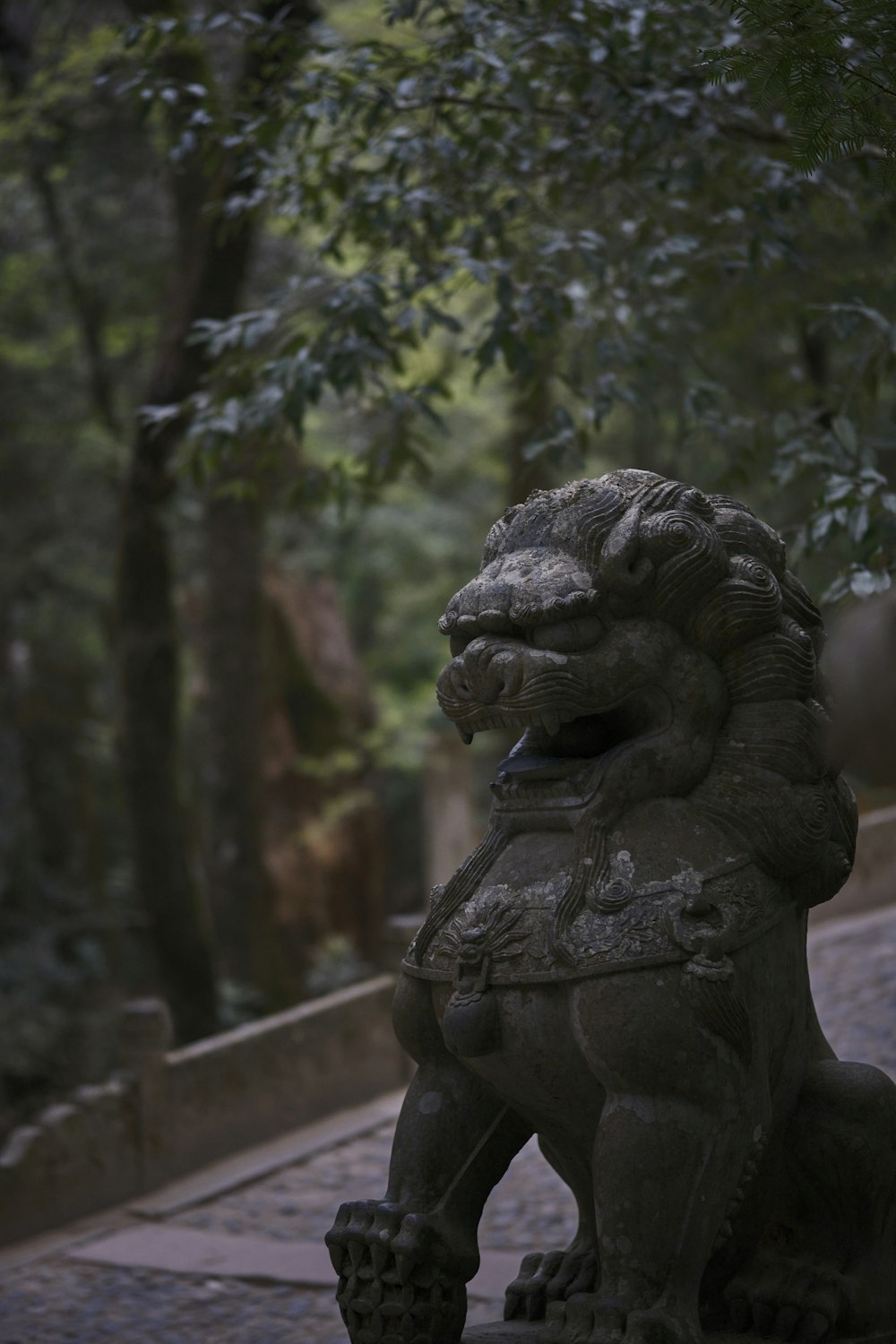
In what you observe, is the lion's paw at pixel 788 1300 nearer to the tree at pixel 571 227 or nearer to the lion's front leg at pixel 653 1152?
the lion's front leg at pixel 653 1152

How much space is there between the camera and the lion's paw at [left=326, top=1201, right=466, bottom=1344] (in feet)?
10.1

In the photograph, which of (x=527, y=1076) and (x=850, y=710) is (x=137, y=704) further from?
(x=850, y=710)

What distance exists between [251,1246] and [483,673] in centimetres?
404

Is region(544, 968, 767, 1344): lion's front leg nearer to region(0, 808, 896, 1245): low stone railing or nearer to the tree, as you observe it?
the tree

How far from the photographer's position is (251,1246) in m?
6.33

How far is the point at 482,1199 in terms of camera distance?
129 inches

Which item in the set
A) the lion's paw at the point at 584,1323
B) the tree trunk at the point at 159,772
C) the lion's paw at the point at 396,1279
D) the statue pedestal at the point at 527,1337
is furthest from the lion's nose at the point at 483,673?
the tree trunk at the point at 159,772

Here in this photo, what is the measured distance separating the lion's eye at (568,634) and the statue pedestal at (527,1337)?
1.38 meters

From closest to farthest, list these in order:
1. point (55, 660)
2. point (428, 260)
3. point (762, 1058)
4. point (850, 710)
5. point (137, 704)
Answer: point (850, 710)
point (762, 1058)
point (428, 260)
point (137, 704)
point (55, 660)

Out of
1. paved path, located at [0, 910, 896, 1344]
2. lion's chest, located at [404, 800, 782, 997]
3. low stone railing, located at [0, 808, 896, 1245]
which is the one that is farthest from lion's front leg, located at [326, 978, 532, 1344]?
low stone railing, located at [0, 808, 896, 1245]

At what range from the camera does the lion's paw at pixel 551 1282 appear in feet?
10.9

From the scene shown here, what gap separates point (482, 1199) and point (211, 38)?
8250mm

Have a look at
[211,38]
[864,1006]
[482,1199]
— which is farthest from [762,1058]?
[211,38]

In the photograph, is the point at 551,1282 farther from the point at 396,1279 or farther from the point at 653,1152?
the point at 653,1152
